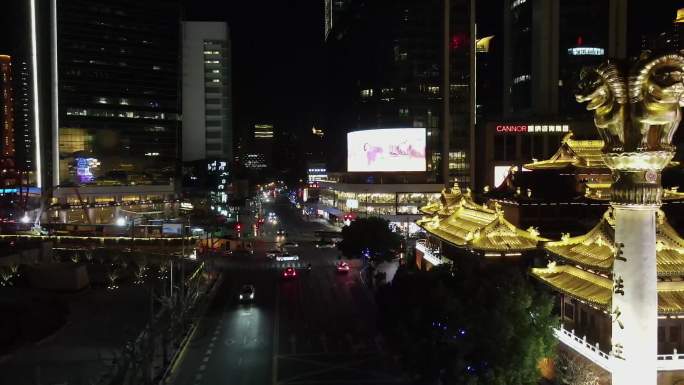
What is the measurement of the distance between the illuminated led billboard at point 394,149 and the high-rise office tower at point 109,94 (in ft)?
166

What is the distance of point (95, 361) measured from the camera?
1185 inches

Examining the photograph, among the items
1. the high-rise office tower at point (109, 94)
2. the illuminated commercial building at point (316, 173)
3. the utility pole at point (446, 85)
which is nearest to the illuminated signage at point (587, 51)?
the utility pole at point (446, 85)

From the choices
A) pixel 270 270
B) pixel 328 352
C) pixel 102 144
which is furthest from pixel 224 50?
pixel 328 352

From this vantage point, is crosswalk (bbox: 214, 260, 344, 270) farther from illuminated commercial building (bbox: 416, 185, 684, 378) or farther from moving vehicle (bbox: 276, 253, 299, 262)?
illuminated commercial building (bbox: 416, 185, 684, 378)

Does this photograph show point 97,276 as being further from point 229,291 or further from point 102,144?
point 102,144

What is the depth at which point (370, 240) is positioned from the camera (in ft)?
179

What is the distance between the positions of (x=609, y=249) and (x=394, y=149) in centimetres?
8439

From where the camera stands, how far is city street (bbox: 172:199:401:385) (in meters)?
29.2

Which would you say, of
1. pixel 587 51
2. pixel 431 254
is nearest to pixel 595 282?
pixel 431 254

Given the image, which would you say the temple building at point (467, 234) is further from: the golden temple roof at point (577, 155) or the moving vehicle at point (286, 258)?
the moving vehicle at point (286, 258)

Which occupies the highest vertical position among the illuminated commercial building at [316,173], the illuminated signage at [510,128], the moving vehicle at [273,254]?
the illuminated signage at [510,128]

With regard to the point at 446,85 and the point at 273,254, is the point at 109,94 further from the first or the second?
the point at 273,254

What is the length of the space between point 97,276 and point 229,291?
580 inches

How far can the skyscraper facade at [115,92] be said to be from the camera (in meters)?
121
